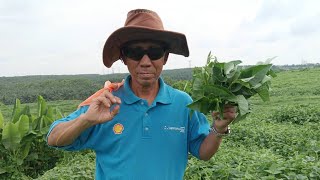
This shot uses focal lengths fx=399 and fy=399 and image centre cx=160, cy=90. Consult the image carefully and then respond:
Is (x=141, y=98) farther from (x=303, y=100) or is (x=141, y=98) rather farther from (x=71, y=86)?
(x=71, y=86)

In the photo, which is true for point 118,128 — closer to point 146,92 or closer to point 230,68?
point 146,92

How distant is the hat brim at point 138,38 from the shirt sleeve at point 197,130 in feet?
1.30

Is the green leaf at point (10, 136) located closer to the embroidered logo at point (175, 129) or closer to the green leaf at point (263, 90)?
the embroidered logo at point (175, 129)

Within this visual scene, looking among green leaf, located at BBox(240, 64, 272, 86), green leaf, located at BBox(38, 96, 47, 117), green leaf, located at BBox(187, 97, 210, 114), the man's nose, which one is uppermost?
the man's nose

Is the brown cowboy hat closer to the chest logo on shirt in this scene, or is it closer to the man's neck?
the man's neck

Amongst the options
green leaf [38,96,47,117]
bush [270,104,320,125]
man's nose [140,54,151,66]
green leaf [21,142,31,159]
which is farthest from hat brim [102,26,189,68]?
bush [270,104,320,125]

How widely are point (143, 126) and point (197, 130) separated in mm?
321

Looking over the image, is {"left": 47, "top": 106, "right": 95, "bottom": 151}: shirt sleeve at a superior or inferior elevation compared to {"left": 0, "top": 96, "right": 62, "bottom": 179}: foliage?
superior

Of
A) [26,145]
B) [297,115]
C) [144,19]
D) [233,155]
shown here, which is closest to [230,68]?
[144,19]

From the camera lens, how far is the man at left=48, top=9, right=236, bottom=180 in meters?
2.08

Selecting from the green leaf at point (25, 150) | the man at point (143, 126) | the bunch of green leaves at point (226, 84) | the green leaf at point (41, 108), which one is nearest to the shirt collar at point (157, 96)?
Answer: the man at point (143, 126)

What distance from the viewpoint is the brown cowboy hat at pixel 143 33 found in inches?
82.4

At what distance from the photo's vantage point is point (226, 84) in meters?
1.90

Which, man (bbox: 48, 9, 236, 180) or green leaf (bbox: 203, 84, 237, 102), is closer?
green leaf (bbox: 203, 84, 237, 102)
